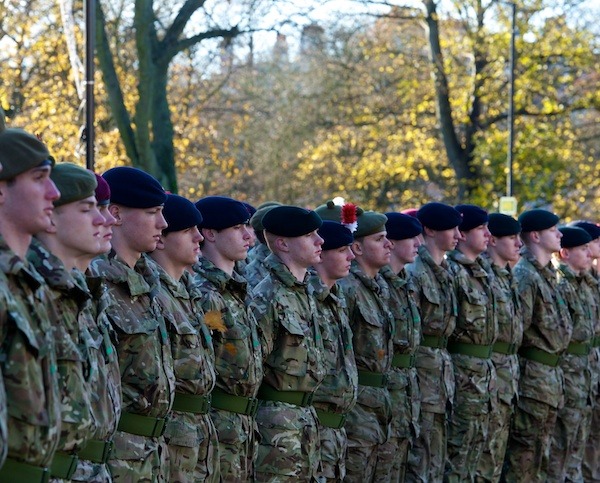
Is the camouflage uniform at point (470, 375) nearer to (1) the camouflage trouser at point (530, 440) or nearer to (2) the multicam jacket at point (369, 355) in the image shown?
(1) the camouflage trouser at point (530, 440)

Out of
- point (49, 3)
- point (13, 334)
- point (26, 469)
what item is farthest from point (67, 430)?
point (49, 3)

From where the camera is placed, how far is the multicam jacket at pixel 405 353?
8.45 meters

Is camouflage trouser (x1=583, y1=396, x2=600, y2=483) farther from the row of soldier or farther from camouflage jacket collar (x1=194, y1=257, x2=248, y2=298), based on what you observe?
camouflage jacket collar (x1=194, y1=257, x2=248, y2=298)

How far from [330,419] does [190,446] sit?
5.66 ft

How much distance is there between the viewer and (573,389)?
10.4 metres

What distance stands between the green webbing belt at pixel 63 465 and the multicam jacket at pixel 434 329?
4.87 m

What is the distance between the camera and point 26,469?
3930mm

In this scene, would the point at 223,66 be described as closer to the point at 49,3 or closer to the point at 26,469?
the point at 49,3

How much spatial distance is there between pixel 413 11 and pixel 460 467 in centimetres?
1870

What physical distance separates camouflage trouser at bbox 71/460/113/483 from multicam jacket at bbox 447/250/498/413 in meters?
5.04

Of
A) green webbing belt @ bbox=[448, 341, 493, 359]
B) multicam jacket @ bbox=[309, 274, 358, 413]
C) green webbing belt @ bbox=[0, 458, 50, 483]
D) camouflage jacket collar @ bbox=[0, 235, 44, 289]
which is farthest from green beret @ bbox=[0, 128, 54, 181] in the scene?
green webbing belt @ bbox=[448, 341, 493, 359]

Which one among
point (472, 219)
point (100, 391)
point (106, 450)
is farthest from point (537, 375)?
point (100, 391)

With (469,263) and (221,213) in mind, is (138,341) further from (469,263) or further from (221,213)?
(469,263)

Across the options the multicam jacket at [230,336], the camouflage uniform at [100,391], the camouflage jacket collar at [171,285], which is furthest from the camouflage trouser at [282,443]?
the camouflage uniform at [100,391]
